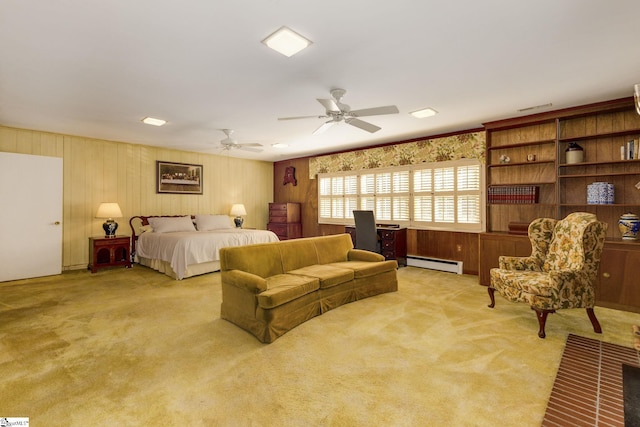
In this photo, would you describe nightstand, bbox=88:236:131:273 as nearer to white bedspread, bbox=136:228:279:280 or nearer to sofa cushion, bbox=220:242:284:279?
white bedspread, bbox=136:228:279:280

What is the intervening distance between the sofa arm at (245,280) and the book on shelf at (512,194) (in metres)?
3.93

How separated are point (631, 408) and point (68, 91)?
223 inches

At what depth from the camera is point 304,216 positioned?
27.2ft

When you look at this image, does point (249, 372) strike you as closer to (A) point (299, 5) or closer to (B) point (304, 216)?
(A) point (299, 5)

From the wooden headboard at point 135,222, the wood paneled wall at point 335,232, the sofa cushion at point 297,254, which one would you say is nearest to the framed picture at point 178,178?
the wooden headboard at point 135,222

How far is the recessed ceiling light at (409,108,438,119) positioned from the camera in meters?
4.27

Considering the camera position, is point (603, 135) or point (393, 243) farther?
point (393, 243)

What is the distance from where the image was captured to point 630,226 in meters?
3.75

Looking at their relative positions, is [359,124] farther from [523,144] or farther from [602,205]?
[602,205]

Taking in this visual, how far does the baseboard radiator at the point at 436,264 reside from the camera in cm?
553

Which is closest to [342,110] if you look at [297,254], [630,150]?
[297,254]

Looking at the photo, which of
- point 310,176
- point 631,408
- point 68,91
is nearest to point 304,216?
point 310,176

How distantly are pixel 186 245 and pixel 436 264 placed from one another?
4.47 meters

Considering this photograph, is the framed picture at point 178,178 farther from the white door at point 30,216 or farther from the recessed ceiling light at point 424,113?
the recessed ceiling light at point 424,113
